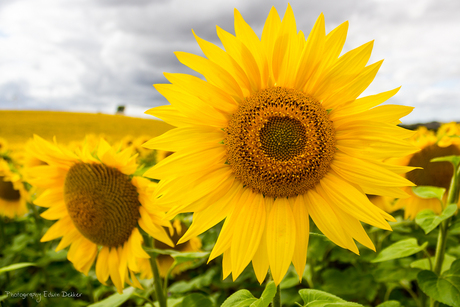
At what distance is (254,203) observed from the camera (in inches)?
63.6

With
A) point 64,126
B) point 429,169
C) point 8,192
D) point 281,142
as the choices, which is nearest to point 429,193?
point 429,169

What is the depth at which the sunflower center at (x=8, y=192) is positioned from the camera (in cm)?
517

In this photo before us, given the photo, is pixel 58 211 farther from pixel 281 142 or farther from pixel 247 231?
pixel 281 142

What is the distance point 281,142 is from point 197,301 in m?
1.34

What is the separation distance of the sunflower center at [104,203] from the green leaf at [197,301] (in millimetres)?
662

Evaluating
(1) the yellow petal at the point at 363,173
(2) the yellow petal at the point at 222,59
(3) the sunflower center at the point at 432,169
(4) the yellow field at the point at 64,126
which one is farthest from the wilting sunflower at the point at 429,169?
(4) the yellow field at the point at 64,126

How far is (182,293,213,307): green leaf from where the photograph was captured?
7.13 feet

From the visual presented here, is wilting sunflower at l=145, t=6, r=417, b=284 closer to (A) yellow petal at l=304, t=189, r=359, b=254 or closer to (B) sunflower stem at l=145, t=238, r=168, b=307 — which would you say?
(A) yellow petal at l=304, t=189, r=359, b=254

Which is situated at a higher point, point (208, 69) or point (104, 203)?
point (208, 69)

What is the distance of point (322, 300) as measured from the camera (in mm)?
1537

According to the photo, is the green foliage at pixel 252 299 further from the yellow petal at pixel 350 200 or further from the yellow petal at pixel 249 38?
the yellow petal at pixel 249 38

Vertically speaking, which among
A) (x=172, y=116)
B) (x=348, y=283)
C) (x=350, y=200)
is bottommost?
(x=348, y=283)

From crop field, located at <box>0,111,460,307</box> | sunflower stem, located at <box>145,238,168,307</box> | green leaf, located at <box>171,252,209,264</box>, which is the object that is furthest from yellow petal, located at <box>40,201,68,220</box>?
green leaf, located at <box>171,252,209,264</box>

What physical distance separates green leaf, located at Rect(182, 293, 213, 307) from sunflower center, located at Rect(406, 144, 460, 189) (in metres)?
2.61
